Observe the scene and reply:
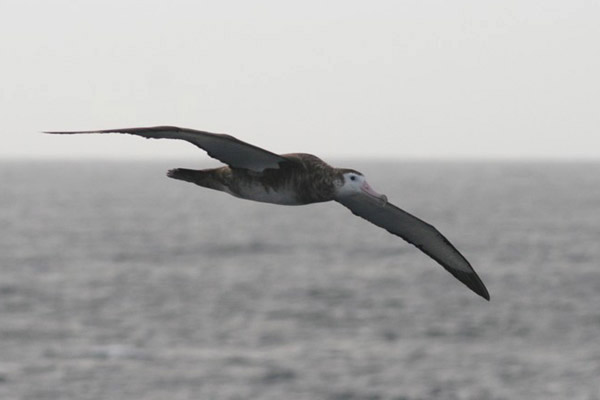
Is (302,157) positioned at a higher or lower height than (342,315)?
higher

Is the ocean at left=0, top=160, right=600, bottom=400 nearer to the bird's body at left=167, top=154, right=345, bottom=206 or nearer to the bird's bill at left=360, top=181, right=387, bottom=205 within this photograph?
the bird's bill at left=360, top=181, right=387, bottom=205

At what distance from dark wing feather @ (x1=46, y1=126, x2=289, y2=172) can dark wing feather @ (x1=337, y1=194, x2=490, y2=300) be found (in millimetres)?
1643

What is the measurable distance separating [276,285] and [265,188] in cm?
11359

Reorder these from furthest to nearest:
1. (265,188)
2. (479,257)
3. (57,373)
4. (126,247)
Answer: (126,247)
(479,257)
(57,373)
(265,188)

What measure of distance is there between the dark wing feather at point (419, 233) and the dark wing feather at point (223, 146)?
164 centimetres

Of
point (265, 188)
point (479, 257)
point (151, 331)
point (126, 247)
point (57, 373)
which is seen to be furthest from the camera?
point (126, 247)

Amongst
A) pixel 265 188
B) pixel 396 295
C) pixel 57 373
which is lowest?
pixel 57 373

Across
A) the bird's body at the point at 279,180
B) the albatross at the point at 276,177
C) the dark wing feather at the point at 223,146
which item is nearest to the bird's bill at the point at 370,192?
the albatross at the point at 276,177

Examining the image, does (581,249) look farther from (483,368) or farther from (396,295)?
(483,368)

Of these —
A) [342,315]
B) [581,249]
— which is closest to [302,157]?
[342,315]

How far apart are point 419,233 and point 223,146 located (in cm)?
347

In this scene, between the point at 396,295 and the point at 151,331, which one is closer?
the point at 151,331

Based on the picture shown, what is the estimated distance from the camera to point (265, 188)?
9391mm

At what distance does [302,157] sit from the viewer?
32.2ft
